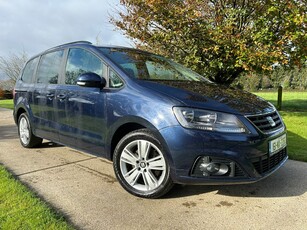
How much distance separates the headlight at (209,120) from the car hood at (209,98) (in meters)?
0.06

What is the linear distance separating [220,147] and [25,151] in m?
3.72

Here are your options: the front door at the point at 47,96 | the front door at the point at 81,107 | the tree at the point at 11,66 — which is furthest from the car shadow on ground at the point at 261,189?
the tree at the point at 11,66

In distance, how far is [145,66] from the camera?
12.3ft

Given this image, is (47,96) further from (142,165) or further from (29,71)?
(142,165)

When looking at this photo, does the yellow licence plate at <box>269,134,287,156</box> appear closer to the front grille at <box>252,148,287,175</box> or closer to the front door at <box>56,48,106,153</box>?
the front grille at <box>252,148,287,175</box>

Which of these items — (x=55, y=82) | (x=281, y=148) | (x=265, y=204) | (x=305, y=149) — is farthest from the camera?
(x=305, y=149)

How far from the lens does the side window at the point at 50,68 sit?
14.2 feet

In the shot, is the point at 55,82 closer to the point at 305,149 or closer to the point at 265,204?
the point at 265,204

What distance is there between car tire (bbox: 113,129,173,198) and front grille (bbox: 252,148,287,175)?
85 cm

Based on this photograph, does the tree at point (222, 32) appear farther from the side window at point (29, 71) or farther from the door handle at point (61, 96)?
the door handle at point (61, 96)

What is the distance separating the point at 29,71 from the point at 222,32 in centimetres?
515

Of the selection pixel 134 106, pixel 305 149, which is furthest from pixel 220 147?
pixel 305 149

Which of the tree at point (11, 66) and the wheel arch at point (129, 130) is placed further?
the tree at point (11, 66)

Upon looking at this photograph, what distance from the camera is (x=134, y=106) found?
3.07m
